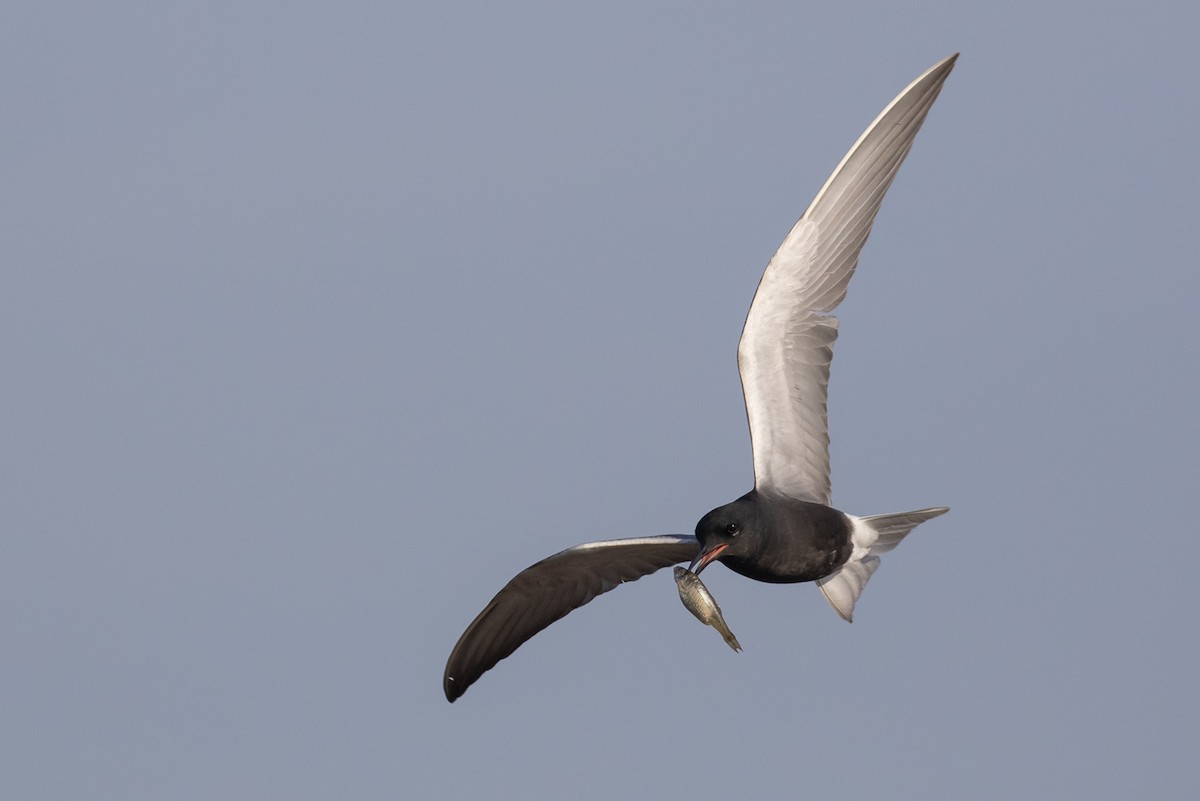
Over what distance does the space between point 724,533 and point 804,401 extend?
2.07m

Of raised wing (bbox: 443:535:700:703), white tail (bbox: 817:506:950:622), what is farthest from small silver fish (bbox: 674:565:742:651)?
white tail (bbox: 817:506:950:622)

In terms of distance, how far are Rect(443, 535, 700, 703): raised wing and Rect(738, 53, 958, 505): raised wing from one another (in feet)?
4.63

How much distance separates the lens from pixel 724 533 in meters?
17.8

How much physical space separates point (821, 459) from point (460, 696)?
177 inches

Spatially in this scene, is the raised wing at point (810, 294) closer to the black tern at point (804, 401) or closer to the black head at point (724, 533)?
the black tern at point (804, 401)

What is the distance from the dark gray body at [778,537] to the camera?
58.4ft

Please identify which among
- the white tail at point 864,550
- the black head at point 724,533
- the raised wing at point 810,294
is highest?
the raised wing at point 810,294

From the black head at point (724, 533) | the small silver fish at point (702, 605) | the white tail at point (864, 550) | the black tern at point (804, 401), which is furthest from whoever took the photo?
the white tail at point (864, 550)

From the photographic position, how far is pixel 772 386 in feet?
62.6

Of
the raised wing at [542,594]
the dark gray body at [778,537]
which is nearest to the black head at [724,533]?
the dark gray body at [778,537]

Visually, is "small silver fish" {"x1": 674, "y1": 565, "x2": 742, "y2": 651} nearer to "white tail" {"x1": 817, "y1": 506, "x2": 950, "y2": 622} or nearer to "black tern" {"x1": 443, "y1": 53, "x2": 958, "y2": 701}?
"black tern" {"x1": 443, "y1": 53, "x2": 958, "y2": 701}

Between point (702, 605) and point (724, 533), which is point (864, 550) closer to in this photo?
point (724, 533)

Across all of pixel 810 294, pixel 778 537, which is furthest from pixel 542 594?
pixel 810 294

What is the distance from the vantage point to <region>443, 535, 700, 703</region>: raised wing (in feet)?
63.5
